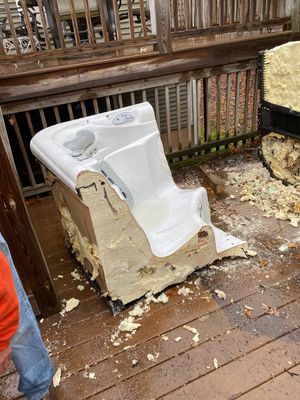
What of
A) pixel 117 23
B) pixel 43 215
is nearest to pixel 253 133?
pixel 117 23

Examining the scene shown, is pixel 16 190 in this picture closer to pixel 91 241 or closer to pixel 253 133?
pixel 91 241

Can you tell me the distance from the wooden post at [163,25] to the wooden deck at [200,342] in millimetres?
2522

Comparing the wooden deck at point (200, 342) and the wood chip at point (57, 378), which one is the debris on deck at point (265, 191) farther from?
the wood chip at point (57, 378)

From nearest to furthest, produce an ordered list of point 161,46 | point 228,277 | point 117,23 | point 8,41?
point 228,277 → point 117,23 → point 161,46 → point 8,41

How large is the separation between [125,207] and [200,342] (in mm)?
963

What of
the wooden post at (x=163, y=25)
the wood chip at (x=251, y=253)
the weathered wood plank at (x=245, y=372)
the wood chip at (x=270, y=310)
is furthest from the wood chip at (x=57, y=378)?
the wooden post at (x=163, y=25)

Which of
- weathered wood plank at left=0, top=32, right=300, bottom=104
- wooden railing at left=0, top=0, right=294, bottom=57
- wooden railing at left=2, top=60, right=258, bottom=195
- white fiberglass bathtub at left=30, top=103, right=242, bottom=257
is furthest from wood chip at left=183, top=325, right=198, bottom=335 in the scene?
wooden railing at left=0, top=0, right=294, bottom=57

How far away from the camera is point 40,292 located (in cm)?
239

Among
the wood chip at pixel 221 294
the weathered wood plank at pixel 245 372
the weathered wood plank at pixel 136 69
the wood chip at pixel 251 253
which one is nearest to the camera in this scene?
the weathered wood plank at pixel 245 372

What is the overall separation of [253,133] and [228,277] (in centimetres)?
294

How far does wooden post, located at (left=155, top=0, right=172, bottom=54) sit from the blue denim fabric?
10.8ft

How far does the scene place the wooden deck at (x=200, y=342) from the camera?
1951 millimetres

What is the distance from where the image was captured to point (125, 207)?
7.29 feet

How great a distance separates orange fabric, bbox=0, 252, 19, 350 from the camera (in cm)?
118
